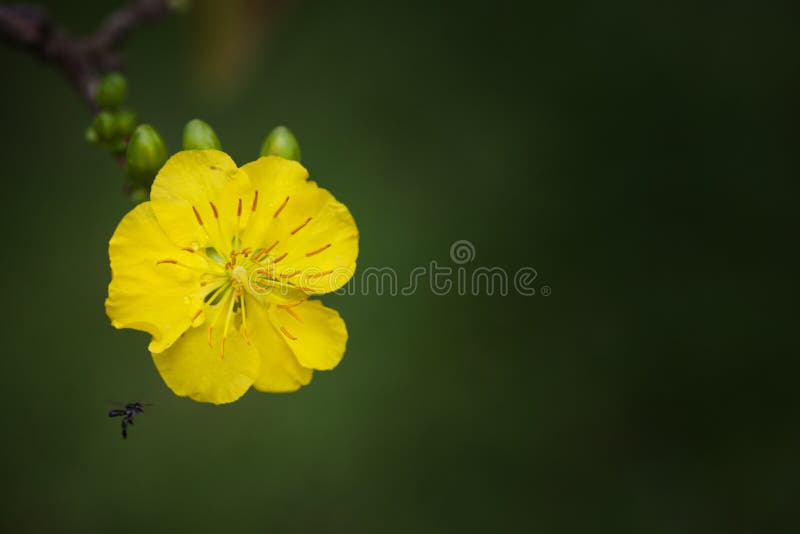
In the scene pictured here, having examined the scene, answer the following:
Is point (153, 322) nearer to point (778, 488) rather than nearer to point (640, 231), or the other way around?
point (640, 231)

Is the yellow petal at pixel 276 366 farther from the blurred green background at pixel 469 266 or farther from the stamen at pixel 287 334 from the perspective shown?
the blurred green background at pixel 469 266

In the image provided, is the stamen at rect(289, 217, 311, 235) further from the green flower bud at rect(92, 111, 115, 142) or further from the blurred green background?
the blurred green background

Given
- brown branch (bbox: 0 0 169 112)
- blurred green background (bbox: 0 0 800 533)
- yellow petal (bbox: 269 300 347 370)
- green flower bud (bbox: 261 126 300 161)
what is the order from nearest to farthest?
yellow petal (bbox: 269 300 347 370), green flower bud (bbox: 261 126 300 161), brown branch (bbox: 0 0 169 112), blurred green background (bbox: 0 0 800 533)

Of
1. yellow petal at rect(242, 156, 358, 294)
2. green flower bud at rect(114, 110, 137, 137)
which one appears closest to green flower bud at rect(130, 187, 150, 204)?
green flower bud at rect(114, 110, 137, 137)

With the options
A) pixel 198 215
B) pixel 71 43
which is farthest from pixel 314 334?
pixel 71 43

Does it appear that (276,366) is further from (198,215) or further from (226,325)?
(198,215)

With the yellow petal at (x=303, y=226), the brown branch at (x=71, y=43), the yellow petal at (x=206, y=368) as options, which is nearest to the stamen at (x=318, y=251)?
the yellow petal at (x=303, y=226)

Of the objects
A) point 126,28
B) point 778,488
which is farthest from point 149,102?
point 778,488
